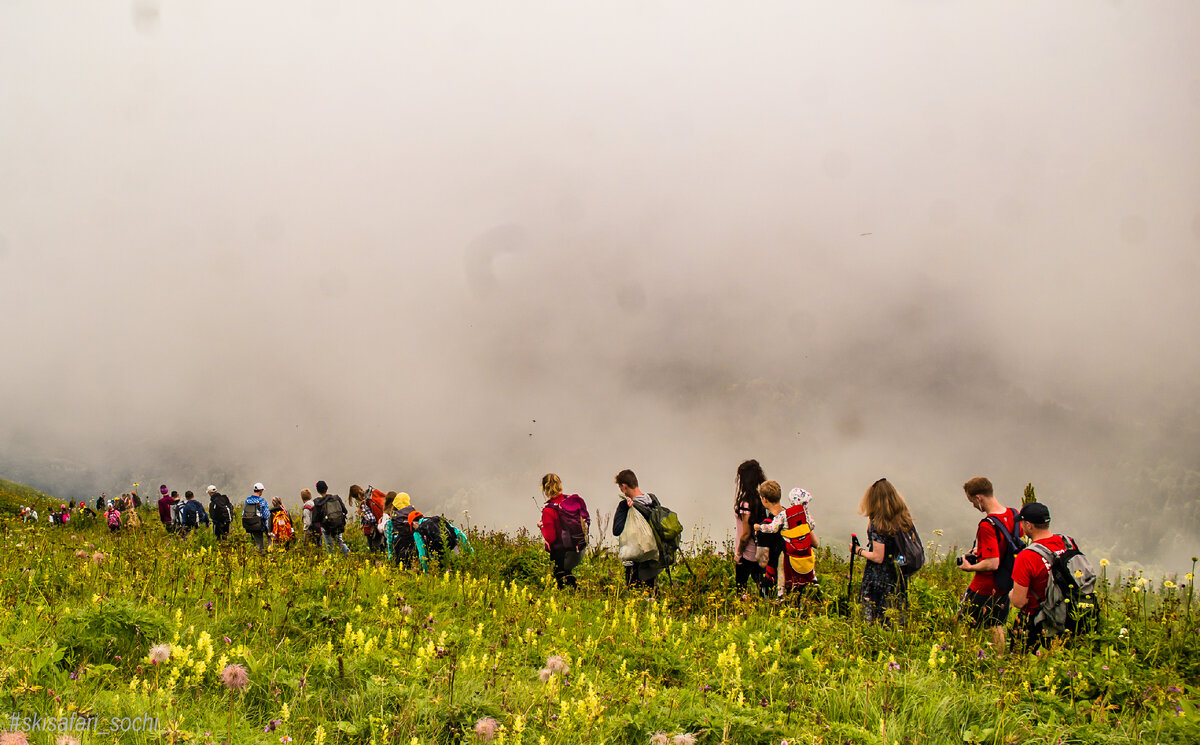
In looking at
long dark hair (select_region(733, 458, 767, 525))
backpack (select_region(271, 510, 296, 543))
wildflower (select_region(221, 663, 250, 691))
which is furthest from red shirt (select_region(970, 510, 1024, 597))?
backpack (select_region(271, 510, 296, 543))

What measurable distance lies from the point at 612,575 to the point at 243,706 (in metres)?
7.18

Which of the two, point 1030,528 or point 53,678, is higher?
point 1030,528

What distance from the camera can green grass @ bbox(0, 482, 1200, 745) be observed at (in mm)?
4145

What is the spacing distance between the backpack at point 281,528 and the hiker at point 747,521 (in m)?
11.0

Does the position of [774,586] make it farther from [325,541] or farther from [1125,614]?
[325,541]

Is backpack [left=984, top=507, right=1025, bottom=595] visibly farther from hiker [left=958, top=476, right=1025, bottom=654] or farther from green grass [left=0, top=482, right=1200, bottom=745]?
green grass [left=0, top=482, right=1200, bottom=745]

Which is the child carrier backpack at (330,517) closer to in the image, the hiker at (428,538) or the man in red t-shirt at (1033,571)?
the hiker at (428,538)

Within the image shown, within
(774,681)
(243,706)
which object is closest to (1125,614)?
(774,681)

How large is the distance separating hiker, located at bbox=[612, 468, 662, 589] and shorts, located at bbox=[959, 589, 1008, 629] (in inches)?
152

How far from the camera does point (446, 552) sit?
1163 centimetres

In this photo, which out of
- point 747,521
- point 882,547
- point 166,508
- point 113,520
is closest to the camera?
point 882,547

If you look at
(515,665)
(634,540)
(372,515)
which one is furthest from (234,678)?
(372,515)

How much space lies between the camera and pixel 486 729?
3.86 m

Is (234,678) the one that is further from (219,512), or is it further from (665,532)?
(219,512)
